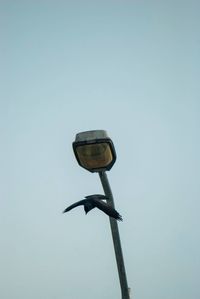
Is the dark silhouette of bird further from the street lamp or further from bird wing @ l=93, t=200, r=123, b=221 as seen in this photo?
the street lamp

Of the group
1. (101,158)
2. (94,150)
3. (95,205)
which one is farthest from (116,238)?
(94,150)

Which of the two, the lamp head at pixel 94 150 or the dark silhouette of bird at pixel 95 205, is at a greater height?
the lamp head at pixel 94 150

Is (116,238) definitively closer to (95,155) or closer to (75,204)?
(75,204)

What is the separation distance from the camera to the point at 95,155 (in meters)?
3.45

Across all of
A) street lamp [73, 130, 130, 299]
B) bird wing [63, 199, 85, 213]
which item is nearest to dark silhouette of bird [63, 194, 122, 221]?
bird wing [63, 199, 85, 213]

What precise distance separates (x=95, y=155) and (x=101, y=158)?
7 centimetres

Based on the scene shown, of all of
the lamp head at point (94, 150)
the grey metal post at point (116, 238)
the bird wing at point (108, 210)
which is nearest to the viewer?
the bird wing at point (108, 210)

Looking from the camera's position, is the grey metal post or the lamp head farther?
the grey metal post

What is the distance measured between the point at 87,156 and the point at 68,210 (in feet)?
2.14

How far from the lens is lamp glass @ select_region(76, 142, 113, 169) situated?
11.0 ft

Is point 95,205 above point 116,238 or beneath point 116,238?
above

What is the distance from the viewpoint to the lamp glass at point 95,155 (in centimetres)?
336

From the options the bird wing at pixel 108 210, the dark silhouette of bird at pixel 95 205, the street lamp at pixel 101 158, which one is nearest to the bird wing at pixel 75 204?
the dark silhouette of bird at pixel 95 205

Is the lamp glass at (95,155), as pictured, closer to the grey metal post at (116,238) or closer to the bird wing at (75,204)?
the grey metal post at (116,238)
